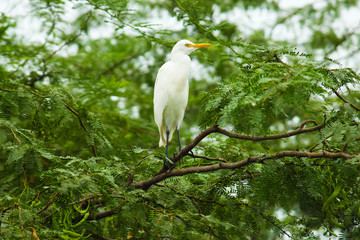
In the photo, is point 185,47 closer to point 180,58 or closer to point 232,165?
point 180,58

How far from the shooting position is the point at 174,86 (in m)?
3.68

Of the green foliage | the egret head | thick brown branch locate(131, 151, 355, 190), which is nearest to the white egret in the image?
the egret head

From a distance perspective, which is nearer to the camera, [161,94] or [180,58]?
[180,58]

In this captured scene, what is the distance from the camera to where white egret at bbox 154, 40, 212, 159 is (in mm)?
3600

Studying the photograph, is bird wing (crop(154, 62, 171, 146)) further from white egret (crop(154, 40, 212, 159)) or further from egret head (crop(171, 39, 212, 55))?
egret head (crop(171, 39, 212, 55))

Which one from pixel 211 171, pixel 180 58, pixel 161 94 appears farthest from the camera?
pixel 161 94

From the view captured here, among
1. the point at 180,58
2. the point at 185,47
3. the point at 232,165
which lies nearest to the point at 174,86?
the point at 180,58

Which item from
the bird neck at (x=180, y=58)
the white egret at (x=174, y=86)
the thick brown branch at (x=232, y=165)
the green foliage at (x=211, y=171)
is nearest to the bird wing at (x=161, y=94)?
the white egret at (x=174, y=86)

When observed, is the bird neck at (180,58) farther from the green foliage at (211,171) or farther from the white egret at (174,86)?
the green foliage at (211,171)

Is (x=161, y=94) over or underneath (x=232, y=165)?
over

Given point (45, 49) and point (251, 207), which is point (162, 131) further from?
point (45, 49)

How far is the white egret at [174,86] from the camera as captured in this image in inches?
142

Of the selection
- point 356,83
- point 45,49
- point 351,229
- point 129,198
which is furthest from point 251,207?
point 45,49

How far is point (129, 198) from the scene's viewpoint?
92.4 inches
